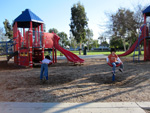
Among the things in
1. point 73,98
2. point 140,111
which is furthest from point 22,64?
point 140,111

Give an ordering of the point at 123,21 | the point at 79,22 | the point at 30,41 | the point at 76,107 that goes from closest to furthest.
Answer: the point at 76,107 < the point at 30,41 < the point at 123,21 < the point at 79,22

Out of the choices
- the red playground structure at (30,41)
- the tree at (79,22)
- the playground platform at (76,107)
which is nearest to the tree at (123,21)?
the tree at (79,22)

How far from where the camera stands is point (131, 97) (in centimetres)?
473

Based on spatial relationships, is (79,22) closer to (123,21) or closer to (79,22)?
(79,22)

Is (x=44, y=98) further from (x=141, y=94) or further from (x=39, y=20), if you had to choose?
(x=39, y=20)

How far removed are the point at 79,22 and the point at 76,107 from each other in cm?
3178

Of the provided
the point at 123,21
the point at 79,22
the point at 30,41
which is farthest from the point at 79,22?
the point at 30,41

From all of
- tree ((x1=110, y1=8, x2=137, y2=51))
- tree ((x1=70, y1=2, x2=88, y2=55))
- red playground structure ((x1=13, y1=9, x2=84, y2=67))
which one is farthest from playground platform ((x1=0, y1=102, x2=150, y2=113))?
tree ((x1=70, y1=2, x2=88, y2=55))

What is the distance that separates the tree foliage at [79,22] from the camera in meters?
34.3

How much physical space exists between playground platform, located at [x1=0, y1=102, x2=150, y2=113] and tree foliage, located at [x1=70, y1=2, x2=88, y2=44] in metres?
30.4

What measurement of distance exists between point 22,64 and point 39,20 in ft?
13.7

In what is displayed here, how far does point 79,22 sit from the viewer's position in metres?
34.4

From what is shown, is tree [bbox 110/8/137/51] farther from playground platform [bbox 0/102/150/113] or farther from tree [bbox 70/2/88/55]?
playground platform [bbox 0/102/150/113]

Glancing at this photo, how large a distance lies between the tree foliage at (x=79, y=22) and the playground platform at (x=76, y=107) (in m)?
30.4
